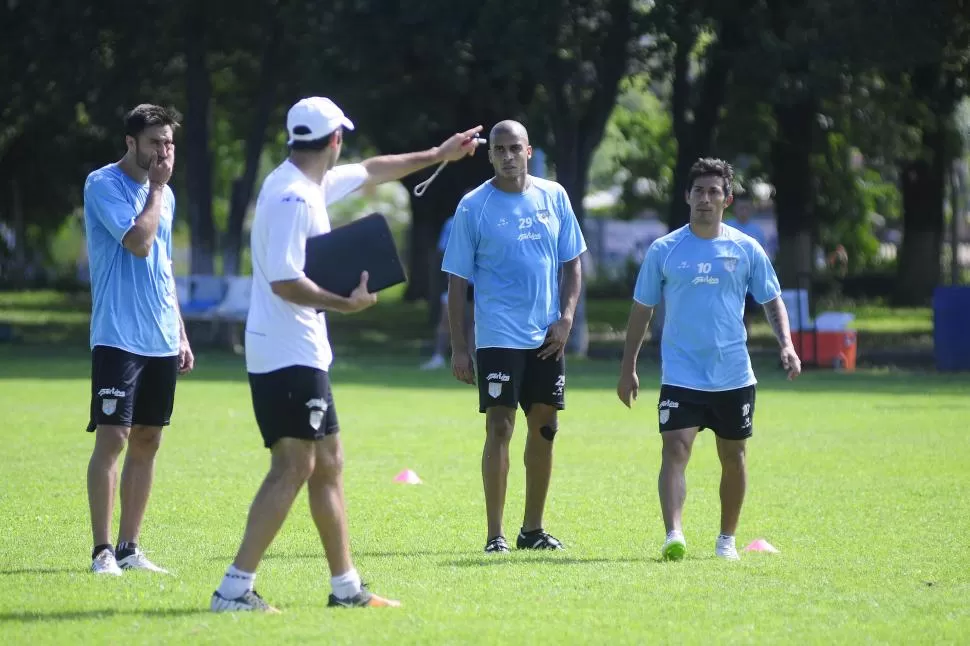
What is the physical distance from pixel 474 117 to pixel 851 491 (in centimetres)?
1846

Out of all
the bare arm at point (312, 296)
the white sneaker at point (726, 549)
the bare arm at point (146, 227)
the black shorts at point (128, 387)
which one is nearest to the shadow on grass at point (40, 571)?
the black shorts at point (128, 387)

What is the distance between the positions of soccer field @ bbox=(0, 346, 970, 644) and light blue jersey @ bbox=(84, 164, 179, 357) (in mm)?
1186

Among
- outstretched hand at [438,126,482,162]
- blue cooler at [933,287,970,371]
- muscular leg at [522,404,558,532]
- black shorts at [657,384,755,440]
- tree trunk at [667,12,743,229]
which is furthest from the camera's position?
tree trunk at [667,12,743,229]

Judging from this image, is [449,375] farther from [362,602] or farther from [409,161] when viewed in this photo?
[362,602]

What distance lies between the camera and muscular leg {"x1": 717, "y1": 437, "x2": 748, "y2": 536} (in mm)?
8531

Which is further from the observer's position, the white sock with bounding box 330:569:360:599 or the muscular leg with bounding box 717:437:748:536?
the muscular leg with bounding box 717:437:748:536

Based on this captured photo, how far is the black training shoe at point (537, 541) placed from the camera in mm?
8852

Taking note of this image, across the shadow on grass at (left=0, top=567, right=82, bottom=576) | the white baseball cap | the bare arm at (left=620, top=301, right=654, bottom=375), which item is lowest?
the shadow on grass at (left=0, top=567, right=82, bottom=576)

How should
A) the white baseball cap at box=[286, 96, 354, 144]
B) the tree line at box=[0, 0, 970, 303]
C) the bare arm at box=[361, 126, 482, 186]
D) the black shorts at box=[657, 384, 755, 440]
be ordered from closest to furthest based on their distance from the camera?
the white baseball cap at box=[286, 96, 354, 144]
the bare arm at box=[361, 126, 482, 186]
the black shorts at box=[657, 384, 755, 440]
the tree line at box=[0, 0, 970, 303]

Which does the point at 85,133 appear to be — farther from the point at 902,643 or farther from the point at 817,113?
the point at 902,643

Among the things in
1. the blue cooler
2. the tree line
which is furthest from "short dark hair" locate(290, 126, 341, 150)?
the tree line

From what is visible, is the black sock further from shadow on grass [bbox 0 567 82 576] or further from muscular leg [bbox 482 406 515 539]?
muscular leg [bbox 482 406 515 539]

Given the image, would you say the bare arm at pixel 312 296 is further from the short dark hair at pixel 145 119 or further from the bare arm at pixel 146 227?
the short dark hair at pixel 145 119

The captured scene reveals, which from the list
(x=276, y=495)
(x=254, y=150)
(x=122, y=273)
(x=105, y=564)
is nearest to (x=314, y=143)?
(x=276, y=495)
